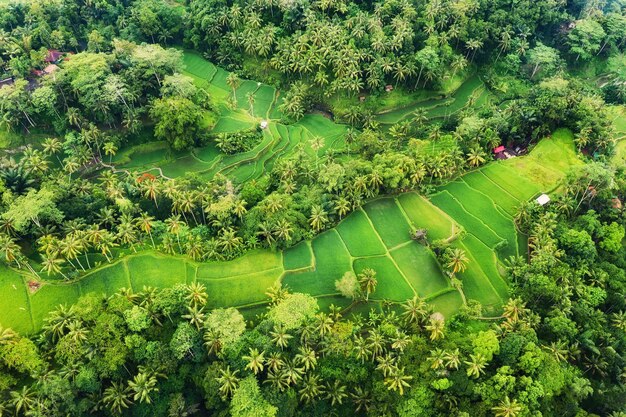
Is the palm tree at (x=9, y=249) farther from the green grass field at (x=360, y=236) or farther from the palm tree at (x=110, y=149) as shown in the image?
the green grass field at (x=360, y=236)

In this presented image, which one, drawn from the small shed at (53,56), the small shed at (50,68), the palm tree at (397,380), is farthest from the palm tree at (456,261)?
the small shed at (53,56)

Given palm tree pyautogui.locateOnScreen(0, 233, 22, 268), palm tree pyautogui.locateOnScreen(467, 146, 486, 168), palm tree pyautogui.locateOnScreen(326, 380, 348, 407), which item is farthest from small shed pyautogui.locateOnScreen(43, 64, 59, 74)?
palm tree pyautogui.locateOnScreen(467, 146, 486, 168)

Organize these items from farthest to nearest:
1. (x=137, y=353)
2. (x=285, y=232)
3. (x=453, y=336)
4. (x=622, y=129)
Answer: (x=622, y=129) < (x=285, y=232) < (x=453, y=336) < (x=137, y=353)

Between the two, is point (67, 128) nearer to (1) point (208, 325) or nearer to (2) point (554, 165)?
(1) point (208, 325)

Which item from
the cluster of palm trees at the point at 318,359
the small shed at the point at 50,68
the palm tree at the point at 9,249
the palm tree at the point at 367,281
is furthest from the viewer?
the small shed at the point at 50,68

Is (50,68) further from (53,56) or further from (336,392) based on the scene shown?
(336,392)

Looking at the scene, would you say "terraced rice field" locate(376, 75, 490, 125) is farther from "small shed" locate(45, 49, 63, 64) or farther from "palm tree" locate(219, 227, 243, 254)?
"small shed" locate(45, 49, 63, 64)

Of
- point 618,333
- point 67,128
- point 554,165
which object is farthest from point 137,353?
point 554,165
